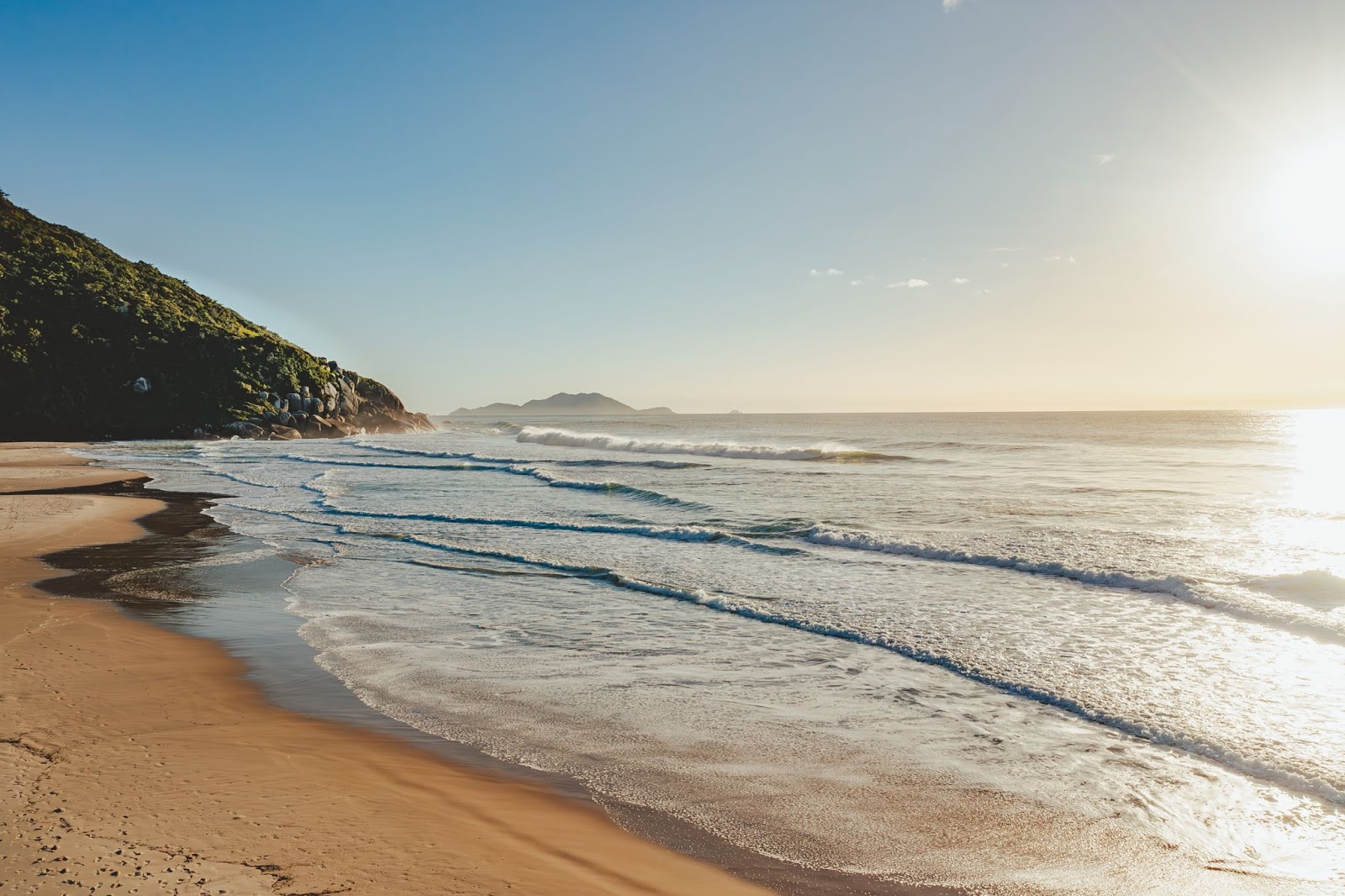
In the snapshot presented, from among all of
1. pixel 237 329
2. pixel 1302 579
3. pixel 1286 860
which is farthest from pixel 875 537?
pixel 237 329

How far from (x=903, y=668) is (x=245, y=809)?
19.8ft

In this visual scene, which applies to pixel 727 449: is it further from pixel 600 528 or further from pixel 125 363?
pixel 125 363

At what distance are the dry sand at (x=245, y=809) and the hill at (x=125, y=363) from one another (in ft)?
215

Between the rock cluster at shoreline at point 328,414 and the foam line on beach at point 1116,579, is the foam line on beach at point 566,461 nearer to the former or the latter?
the foam line on beach at point 1116,579

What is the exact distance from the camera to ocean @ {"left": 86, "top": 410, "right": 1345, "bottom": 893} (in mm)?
4395

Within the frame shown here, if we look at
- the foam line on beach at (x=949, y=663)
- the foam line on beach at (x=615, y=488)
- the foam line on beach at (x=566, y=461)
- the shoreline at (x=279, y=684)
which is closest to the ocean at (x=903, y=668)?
the foam line on beach at (x=949, y=663)

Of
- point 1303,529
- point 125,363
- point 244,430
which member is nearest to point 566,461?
point 1303,529

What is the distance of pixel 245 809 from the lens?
4109mm

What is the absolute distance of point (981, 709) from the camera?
6449mm

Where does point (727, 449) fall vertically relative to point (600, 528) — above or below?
above

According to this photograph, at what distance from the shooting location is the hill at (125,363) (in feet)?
187

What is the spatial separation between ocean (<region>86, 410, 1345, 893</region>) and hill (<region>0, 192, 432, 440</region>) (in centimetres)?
5274

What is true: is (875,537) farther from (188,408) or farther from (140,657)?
(188,408)

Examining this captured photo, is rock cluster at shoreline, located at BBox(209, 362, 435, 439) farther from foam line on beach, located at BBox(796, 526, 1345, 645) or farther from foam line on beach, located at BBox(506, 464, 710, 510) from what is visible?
foam line on beach, located at BBox(796, 526, 1345, 645)
